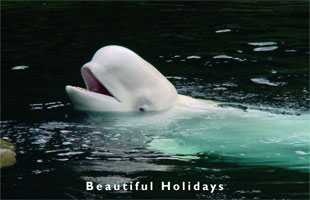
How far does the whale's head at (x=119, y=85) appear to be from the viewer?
973 cm

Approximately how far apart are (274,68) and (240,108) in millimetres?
3286

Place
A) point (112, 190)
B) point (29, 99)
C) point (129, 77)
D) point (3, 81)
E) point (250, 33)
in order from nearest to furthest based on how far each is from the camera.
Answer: point (112, 190) < point (129, 77) < point (29, 99) < point (3, 81) < point (250, 33)

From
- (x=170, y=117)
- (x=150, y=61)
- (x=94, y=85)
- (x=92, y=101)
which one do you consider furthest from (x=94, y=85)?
(x=150, y=61)

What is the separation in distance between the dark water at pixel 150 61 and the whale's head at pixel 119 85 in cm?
24

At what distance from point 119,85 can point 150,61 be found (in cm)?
421

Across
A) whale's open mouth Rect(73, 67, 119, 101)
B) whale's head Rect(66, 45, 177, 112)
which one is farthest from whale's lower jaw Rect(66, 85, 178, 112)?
whale's open mouth Rect(73, 67, 119, 101)

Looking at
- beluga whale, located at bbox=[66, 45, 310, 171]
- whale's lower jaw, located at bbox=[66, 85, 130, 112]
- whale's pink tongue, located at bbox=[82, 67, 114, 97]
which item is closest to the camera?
beluga whale, located at bbox=[66, 45, 310, 171]

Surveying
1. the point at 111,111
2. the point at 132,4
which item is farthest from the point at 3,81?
the point at 132,4

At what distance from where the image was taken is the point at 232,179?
7.52m

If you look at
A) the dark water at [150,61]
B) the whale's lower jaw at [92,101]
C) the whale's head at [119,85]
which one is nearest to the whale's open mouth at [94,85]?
the whale's head at [119,85]

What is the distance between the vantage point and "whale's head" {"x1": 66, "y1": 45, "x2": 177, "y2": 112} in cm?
973

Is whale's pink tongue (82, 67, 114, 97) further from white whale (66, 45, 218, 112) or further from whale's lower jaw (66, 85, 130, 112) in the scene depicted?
whale's lower jaw (66, 85, 130, 112)

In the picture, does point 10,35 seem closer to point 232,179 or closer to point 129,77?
point 129,77

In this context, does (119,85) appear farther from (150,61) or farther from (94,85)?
(150,61)
